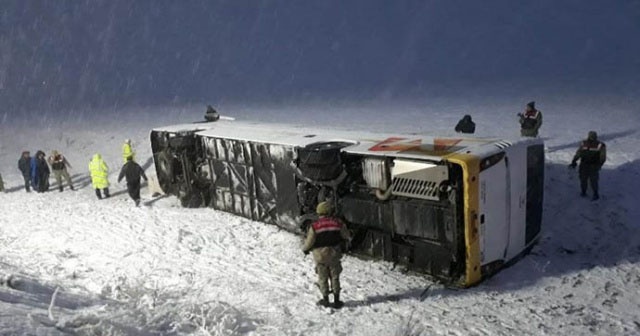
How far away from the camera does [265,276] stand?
9.82 meters

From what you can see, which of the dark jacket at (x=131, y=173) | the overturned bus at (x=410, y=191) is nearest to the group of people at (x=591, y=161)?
the overturned bus at (x=410, y=191)

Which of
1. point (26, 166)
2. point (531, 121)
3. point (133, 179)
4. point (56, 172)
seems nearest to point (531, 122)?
point (531, 121)

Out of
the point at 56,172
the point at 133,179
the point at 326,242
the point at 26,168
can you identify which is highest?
the point at 26,168

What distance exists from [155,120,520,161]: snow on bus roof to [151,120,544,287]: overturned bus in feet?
0.07

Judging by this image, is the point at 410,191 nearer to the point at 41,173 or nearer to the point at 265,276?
the point at 265,276

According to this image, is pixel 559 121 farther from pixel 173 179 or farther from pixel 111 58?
pixel 111 58

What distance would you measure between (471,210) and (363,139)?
3249 mm

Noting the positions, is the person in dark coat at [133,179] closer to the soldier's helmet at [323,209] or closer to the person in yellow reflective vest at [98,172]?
the person in yellow reflective vest at [98,172]

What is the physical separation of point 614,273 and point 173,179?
11.3 meters

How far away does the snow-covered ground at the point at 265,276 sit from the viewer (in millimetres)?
7434

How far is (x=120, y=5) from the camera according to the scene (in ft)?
231

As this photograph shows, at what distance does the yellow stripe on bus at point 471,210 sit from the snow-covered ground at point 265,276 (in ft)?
1.45

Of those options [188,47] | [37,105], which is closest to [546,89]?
[37,105]

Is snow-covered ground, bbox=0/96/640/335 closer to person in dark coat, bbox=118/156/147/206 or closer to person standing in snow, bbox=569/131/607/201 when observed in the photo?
person in dark coat, bbox=118/156/147/206
